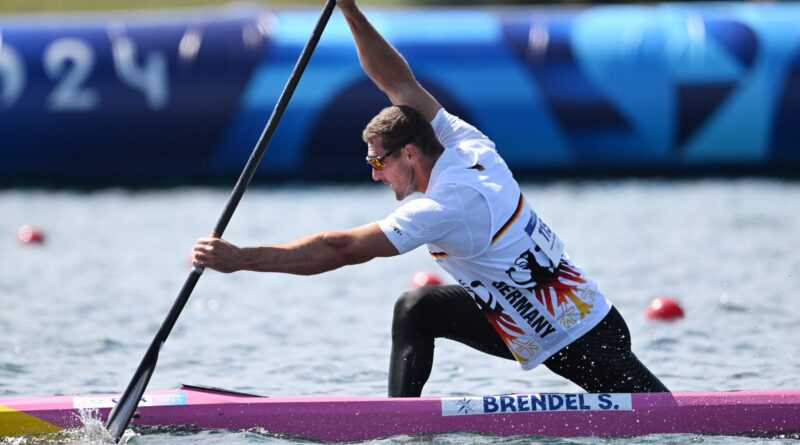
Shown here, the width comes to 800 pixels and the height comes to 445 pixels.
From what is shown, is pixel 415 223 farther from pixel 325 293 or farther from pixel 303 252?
pixel 325 293

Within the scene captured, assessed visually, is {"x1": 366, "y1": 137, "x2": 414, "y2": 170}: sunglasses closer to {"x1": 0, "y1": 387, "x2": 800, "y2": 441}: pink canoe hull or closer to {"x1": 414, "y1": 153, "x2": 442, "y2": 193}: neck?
{"x1": 414, "y1": 153, "x2": 442, "y2": 193}: neck

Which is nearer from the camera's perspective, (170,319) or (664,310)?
(170,319)

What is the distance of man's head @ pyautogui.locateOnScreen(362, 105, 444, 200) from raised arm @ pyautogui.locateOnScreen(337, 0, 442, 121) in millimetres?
388

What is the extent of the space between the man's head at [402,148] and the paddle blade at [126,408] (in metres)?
1.49

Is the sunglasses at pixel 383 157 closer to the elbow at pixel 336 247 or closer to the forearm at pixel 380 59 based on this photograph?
the elbow at pixel 336 247

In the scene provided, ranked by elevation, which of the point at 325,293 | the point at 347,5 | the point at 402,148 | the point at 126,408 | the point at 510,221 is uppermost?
the point at 347,5

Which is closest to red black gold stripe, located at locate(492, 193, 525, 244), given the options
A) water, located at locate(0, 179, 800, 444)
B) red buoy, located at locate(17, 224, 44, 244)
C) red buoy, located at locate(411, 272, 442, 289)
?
water, located at locate(0, 179, 800, 444)

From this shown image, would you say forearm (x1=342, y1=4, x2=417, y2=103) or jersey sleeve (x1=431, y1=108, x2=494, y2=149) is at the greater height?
forearm (x1=342, y1=4, x2=417, y2=103)

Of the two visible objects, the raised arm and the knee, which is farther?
the raised arm

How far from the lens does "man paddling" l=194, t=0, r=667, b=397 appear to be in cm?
590

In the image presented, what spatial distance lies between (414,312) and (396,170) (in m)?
0.71

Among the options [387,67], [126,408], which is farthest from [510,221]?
[126,408]

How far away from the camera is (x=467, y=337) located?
6.55 metres

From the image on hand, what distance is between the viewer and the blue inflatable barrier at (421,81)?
16.9 m
